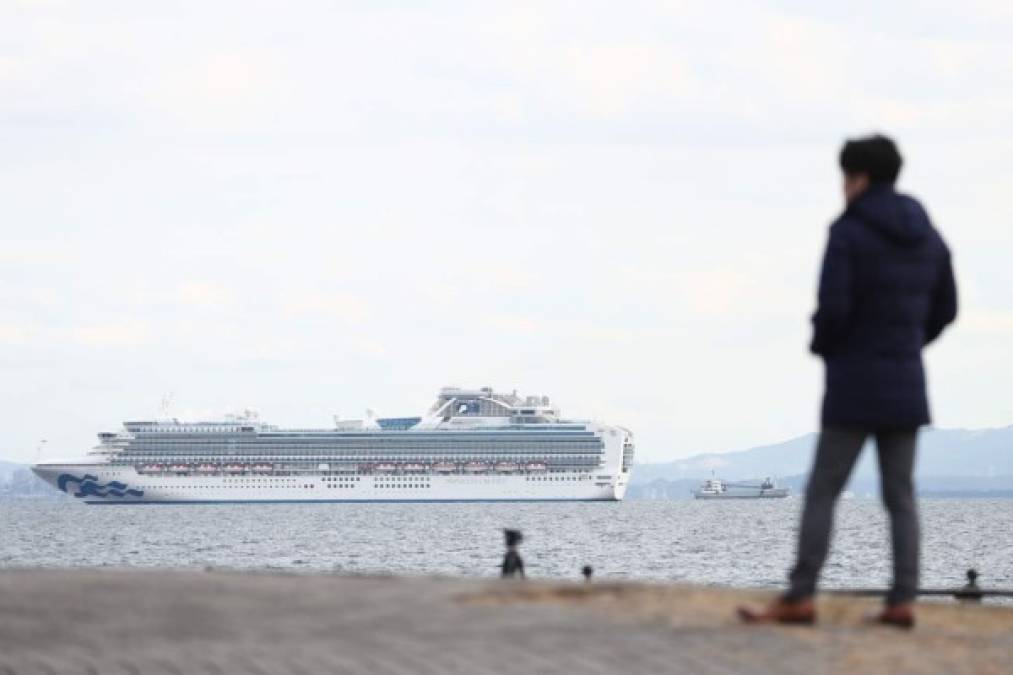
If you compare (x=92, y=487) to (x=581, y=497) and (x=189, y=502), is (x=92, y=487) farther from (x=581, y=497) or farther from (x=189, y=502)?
(x=581, y=497)

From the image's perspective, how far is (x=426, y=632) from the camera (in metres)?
7.64

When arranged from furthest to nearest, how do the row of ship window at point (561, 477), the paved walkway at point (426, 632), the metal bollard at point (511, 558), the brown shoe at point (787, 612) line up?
the row of ship window at point (561, 477) → the metal bollard at point (511, 558) → the brown shoe at point (787, 612) → the paved walkway at point (426, 632)

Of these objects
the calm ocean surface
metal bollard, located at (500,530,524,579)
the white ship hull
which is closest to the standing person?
metal bollard, located at (500,530,524,579)

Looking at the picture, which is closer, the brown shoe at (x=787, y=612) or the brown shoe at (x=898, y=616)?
the brown shoe at (x=787, y=612)

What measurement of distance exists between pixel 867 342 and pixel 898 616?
1.11m

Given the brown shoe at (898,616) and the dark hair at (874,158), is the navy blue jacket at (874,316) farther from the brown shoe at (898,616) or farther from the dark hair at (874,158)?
the brown shoe at (898,616)

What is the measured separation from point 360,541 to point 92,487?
7930 centimetres

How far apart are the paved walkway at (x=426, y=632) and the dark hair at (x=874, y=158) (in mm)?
1798

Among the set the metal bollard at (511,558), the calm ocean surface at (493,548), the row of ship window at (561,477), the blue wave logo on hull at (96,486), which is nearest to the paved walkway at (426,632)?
the metal bollard at (511,558)

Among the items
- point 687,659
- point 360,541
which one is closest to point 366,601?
point 687,659

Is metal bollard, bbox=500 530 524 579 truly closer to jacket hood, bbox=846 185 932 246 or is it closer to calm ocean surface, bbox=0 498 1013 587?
jacket hood, bbox=846 185 932 246

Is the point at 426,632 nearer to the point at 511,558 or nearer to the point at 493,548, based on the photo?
the point at 511,558

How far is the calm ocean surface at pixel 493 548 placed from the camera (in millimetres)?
51219

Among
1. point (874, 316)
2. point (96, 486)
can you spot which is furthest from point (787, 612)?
point (96, 486)
